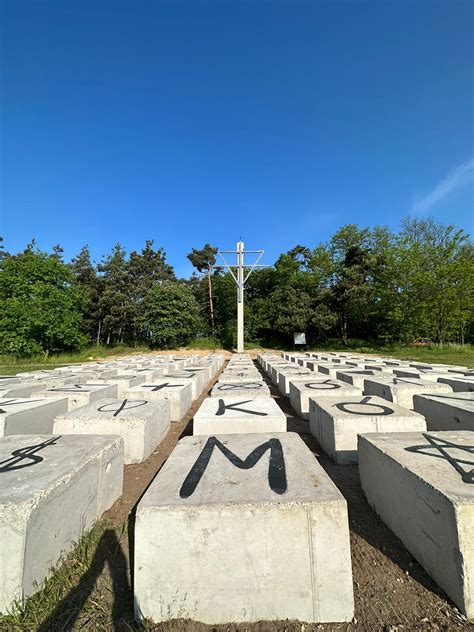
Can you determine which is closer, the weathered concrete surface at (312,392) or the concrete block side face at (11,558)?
the concrete block side face at (11,558)

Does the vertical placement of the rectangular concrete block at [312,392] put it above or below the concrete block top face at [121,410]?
below

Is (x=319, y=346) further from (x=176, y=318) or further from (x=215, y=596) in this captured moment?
(x=215, y=596)

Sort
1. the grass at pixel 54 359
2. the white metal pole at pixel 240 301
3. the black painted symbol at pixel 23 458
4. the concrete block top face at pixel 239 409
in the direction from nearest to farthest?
the black painted symbol at pixel 23 458 < the concrete block top face at pixel 239 409 < the grass at pixel 54 359 < the white metal pole at pixel 240 301

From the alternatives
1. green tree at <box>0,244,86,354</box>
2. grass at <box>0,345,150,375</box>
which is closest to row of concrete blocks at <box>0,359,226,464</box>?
grass at <box>0,345,150,375</box>

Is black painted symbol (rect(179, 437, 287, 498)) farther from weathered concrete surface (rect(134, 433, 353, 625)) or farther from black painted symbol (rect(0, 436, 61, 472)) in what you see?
black painted symbol (rect(0, 436, 61, 472))

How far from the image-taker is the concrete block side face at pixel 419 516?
1.60 meters

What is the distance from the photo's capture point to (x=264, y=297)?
3706 centimetres

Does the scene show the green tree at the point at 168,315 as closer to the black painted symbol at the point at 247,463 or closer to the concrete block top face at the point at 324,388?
the concrete block top face at the point at 324,388

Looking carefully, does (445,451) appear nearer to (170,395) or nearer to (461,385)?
(461,385)

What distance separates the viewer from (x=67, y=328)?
23234mm

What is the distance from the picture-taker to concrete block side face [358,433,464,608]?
160 cm

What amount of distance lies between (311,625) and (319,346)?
29.5 meters

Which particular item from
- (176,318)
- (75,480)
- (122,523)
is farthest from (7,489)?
(176,318)

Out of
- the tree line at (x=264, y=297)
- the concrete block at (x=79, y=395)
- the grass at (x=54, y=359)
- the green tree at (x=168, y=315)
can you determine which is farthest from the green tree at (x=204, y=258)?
the concrete block at (x=79, y=395)
